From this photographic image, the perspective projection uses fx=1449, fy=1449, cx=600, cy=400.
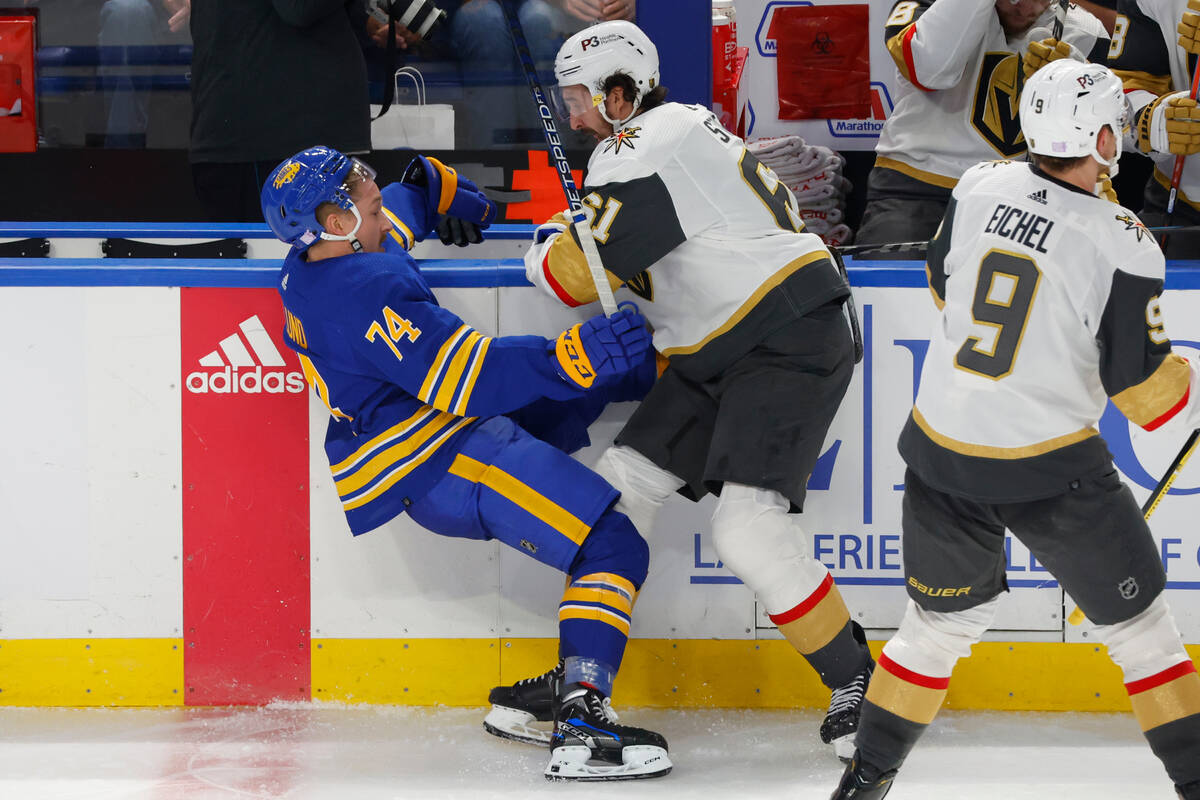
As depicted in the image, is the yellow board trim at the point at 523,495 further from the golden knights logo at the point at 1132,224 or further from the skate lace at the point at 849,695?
the golden knights logo at the point at 1132,224

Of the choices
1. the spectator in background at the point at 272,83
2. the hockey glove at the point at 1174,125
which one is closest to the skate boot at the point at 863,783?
the hockey glove at the point at 1174,125

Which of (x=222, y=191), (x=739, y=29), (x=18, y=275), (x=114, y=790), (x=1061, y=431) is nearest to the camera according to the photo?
(x=1061, y=431)

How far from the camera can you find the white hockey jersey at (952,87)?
379 centimetres

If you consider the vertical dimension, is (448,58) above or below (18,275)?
above

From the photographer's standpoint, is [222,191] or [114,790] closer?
[114,790]

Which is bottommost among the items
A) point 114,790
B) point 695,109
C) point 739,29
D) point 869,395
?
point 114,790

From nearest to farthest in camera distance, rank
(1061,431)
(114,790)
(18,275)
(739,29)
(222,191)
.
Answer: (1061,431) → (114,790) → (18,275) → (222,191) → (739,29)

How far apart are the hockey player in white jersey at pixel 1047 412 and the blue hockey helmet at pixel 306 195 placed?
3.76 ft

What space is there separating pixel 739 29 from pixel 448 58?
3.98 ft

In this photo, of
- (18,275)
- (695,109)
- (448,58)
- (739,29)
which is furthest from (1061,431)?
(739,29)

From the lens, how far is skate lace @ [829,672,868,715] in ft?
9.06

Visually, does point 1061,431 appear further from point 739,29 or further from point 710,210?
point 739,29

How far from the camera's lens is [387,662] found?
10.1 feet

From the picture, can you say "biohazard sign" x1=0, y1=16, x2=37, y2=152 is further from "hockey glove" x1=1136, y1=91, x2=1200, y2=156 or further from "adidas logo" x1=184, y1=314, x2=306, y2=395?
"hockey glove" x1=1136, y1=91, x2=1200, y2=156
